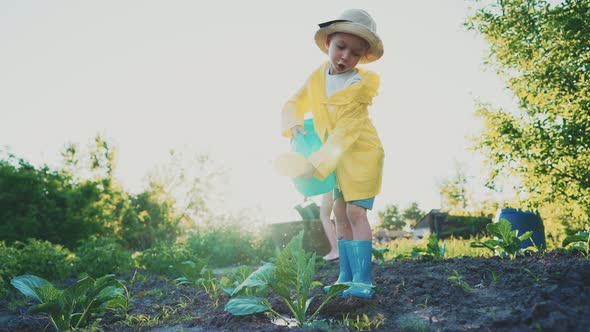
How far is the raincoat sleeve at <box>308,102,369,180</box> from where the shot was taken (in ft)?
7.72

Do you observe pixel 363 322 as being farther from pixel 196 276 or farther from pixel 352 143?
pixel 196 276

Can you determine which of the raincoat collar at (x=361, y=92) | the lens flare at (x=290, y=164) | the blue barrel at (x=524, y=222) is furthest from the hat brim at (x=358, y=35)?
the blue barrel at (x=524, y=222)

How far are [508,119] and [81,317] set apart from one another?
24.5 ft

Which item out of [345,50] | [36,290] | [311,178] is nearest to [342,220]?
[311,178]

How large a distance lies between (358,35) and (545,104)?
19.0 feet

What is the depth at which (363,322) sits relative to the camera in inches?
75.4

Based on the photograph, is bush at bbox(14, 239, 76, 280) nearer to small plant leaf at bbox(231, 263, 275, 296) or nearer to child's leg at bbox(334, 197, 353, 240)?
small plant leaf at bbox(231, 263, 275, 296)

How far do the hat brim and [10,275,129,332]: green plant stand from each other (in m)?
2.01

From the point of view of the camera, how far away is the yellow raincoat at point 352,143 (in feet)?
7.88

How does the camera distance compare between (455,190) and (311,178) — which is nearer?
(311,178)

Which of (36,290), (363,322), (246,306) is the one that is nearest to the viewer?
(363,322)

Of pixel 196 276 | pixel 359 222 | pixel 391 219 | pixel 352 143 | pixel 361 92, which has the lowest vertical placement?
pixel 391 219

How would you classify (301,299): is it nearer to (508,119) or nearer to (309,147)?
(309,147)

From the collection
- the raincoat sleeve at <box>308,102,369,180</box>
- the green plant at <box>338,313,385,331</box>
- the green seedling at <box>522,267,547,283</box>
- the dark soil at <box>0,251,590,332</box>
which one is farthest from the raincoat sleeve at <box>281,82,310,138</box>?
the green seedling at <box>522,267,547,283</box>
